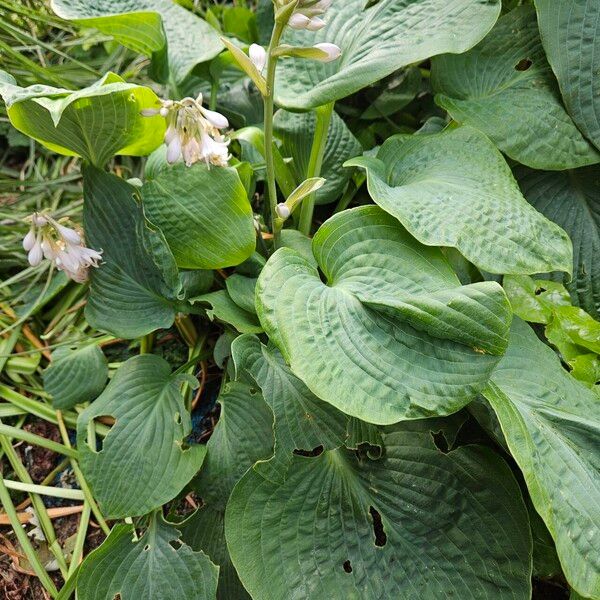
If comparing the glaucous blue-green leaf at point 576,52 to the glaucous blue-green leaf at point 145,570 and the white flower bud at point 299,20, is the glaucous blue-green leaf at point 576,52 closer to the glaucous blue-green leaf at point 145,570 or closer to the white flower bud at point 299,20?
the white flower bud at point 299,20

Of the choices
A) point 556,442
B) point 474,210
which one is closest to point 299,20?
point 474,210

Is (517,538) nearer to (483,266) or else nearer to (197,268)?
(483,266)

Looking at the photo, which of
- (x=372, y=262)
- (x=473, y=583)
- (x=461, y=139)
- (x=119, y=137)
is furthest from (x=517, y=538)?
(x=119, y=137)

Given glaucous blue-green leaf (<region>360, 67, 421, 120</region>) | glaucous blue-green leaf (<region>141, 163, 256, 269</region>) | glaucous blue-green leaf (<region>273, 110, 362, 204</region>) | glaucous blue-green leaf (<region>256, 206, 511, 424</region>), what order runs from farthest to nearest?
glaucous blue-green leaf (<region>360, 67, 421, 120</region>)
glaucous blue-green leaf (<region>273, 110, 362, 204</region>)
glaucous blue-green leaf (<region>141, 163, 256, 269</region>)
glaucous blue-green leaf (<region>256, 206, 511, 424</region>)

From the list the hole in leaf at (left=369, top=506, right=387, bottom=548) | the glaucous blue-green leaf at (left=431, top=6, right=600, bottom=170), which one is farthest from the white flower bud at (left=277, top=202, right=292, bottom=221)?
the hole in leaf at (left=369, top=506, right=387, bottom=548)

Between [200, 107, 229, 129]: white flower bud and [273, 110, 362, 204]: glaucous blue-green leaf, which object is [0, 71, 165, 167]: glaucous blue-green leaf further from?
[273, 110, 362, 204]: glaucous blue-green leaf

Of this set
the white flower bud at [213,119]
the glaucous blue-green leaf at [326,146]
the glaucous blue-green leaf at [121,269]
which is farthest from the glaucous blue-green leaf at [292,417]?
the glaucous blue-green leaf at [326,146]

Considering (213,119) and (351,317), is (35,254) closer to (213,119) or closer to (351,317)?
(213,119)
